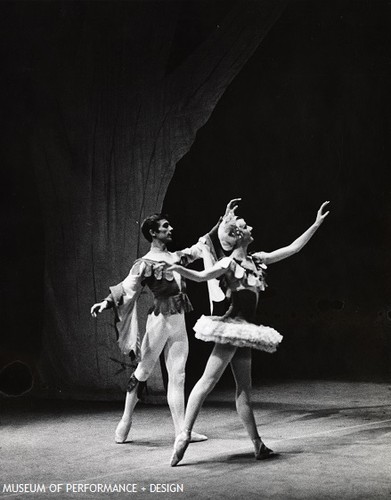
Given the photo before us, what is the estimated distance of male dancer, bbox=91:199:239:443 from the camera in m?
4.89

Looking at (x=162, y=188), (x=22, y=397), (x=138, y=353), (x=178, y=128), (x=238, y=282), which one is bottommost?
(x=22, y=397)

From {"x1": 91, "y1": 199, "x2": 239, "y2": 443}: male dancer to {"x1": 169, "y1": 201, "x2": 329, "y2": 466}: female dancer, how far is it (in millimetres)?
457

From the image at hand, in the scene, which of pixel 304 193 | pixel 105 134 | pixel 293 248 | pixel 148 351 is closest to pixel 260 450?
pixel 148 351

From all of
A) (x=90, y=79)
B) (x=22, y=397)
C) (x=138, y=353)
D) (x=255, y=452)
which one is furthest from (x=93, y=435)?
(x=90, y=79)

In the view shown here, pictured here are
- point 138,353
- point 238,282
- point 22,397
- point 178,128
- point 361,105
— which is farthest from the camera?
point 361,105

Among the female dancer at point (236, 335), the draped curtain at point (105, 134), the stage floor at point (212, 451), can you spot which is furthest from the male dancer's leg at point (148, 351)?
the draped curtain at point (105, 134)

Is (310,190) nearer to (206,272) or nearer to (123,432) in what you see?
(123,432)

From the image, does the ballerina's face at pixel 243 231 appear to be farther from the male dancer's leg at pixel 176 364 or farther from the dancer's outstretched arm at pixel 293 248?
the male dancer's leg at pixel 176 364

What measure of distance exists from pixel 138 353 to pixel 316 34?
363 cm

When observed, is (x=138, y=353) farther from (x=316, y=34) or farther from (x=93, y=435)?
(x=316, y=34)

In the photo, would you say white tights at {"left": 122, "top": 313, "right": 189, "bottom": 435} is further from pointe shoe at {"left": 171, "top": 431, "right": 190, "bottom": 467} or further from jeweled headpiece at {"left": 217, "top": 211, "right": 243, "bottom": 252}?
jeweled headpiece at {"left": 217, "top": 211, "right": 243, "bottom": 252}

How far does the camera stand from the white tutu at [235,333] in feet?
13.9

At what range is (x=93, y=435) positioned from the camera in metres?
5.33

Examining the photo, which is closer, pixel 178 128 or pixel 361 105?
pixel 178 128
